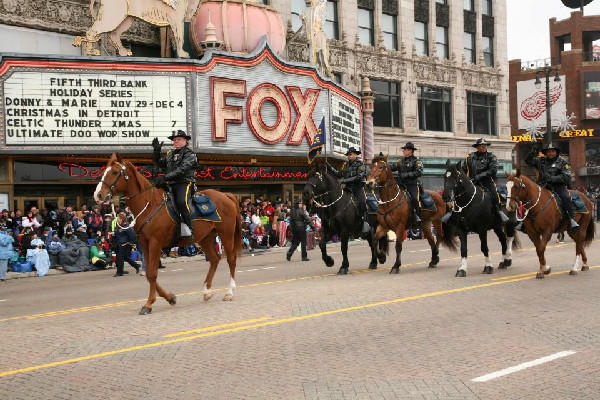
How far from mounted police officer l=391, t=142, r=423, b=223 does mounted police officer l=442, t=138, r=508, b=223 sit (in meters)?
1.33

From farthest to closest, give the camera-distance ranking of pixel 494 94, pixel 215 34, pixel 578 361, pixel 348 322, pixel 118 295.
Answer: pixel 494 94 → pixel 215 34 → pixel 118 295 → pixel 348 322 → pixel 578 361

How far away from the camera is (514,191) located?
14.9 metres

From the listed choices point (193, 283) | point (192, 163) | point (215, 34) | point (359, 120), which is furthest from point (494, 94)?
point (192, 163)

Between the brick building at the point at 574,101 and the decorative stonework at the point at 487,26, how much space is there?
20650mm

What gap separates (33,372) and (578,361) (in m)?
5.82

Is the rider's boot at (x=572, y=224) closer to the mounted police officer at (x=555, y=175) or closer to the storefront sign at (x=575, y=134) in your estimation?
the mounted police officer at (x=555, y=175)

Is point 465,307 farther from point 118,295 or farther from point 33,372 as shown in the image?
point 118,295

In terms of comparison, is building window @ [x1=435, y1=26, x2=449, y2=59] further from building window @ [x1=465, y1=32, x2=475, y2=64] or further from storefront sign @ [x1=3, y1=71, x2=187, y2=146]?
storefront sign @ [x1=3, y1=71, x2=187, y2=146]

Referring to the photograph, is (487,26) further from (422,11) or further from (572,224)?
(572,224)

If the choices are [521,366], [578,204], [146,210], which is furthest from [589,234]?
[146,210]

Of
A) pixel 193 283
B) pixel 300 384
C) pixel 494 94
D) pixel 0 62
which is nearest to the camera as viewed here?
pixel 300 384

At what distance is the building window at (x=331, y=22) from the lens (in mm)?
42188

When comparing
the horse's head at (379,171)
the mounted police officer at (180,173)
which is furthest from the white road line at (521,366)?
the horse's head at (379,171)

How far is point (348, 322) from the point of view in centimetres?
1010
